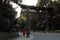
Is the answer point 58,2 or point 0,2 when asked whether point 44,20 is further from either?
point 0,2

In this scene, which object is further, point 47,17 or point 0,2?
point 47,17

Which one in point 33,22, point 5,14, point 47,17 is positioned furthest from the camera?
point 33,22

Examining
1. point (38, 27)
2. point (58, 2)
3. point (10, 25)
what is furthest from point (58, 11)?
point (10, 25)

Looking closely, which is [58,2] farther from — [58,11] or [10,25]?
[10,25]

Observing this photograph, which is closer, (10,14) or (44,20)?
(10,14)

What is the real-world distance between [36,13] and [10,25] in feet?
62.2

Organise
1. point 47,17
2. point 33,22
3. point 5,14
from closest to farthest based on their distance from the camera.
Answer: point 5,14
point 47,17
point 33,22

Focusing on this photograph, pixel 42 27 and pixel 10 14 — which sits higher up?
pixel 10 14

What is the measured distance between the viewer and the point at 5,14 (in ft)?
74.2

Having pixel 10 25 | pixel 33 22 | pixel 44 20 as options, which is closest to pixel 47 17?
pixel 44 20

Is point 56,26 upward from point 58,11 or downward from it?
downward

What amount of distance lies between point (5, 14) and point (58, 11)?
22.2 meters

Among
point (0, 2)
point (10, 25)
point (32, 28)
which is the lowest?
point (32, 28)

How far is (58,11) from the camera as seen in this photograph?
43.1 metres
